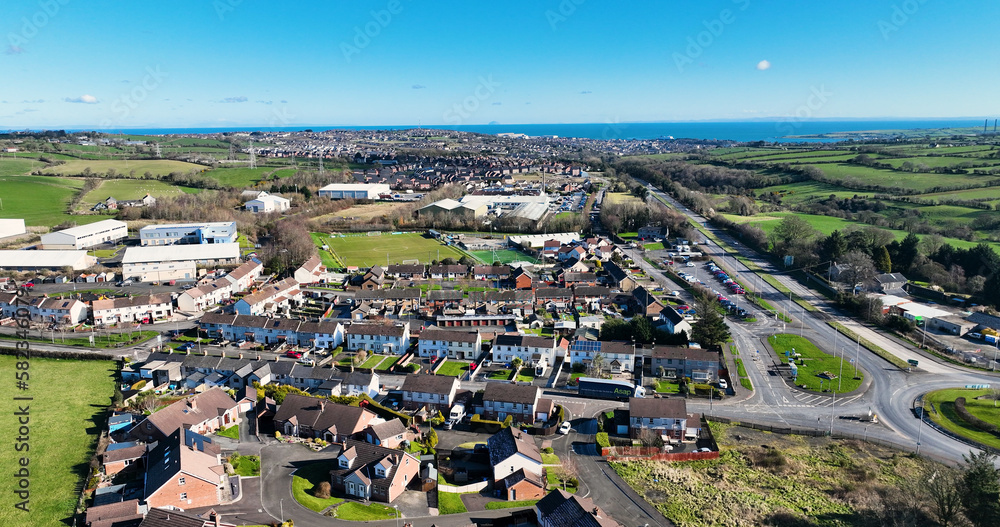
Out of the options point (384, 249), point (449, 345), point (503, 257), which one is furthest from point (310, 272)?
point (449, 345)

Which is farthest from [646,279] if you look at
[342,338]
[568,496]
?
[568,496]

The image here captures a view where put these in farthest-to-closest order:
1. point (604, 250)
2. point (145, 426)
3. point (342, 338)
Result: point (604, 250) → point (342, 338) → point (145, 426)

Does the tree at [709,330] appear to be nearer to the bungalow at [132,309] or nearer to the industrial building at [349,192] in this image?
the bungalow at [132,309]

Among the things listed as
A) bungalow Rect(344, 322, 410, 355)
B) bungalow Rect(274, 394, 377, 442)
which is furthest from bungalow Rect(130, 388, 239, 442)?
bungalow Rect(344, 322, 410, 355)

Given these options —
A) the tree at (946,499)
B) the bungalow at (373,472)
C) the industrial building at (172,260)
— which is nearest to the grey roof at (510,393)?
the bungalow at (373,472)

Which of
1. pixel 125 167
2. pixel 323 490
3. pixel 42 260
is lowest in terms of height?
pixel 323 490

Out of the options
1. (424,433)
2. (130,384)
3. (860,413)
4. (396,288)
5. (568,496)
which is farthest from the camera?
(396,288)

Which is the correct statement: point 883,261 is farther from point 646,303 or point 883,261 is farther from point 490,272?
point 490,272

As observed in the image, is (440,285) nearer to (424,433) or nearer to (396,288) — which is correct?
(396,288)
